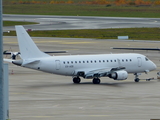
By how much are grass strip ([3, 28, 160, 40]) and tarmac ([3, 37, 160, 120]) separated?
51.3 m

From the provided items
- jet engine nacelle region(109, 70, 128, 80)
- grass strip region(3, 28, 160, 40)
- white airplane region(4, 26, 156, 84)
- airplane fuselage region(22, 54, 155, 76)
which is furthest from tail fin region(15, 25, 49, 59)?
grass strip region(3, 28, 160, 40)

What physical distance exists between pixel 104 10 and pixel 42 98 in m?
155

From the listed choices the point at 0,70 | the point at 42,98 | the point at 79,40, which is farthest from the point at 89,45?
the point at 0,70

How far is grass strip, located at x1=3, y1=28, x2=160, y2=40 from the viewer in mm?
108562

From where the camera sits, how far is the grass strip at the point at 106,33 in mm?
108562

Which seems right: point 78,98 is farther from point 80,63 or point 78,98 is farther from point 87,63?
point 87,63

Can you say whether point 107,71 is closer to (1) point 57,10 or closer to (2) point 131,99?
(2) point 131,99

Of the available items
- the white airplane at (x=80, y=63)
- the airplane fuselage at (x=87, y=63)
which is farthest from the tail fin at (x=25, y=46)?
the airplane fuselage at (x=87, y=63)

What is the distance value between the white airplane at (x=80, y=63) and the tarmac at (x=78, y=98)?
4.12ft

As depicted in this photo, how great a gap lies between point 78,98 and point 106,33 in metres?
79.3

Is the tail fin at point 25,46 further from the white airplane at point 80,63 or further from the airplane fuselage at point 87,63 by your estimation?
the airplane fuselage at point 87,63

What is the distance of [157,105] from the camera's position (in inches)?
1300

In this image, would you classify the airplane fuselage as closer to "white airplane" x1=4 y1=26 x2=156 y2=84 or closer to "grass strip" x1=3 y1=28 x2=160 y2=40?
"white airplane" x1=4 y1=26 x2=156 y2=84

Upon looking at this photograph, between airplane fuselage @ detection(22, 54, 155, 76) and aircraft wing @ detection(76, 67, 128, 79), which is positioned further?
aircraft wing @ detection(76, 67, 128, 79)
